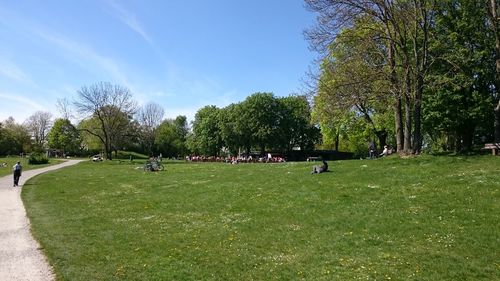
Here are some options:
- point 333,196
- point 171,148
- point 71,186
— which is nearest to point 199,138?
point 171,148

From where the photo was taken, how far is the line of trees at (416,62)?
2738 centimetres

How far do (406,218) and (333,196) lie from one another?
4.35 m

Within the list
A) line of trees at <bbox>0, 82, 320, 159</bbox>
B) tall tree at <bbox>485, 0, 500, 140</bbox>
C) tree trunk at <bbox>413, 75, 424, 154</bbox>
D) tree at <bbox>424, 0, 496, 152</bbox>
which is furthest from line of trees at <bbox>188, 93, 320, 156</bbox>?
tree trunk at <bbox>413, 75, 424, 154</bbox>

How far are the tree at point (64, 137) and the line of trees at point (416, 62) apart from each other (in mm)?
101086

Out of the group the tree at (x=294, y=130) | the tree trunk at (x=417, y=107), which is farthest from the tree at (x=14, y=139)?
the tree trunk at (x=417, y=107)

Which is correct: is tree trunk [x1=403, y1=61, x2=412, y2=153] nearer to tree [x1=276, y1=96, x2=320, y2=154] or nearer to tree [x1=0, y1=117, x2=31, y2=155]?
tree [x1=276, y1=96, x2=320, y2=154]

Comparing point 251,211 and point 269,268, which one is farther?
point 251,211

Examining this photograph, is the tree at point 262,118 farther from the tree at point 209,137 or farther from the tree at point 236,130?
the tree at point 209,137

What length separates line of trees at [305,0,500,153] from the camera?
89.8 ft

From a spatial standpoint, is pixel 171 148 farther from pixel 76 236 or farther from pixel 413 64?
pixel 76 236

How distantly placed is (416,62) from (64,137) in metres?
110

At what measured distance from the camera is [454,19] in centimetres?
3198

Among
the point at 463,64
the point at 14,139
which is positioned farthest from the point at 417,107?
the point at 14,139

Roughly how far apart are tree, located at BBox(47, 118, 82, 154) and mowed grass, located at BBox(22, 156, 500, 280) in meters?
105
